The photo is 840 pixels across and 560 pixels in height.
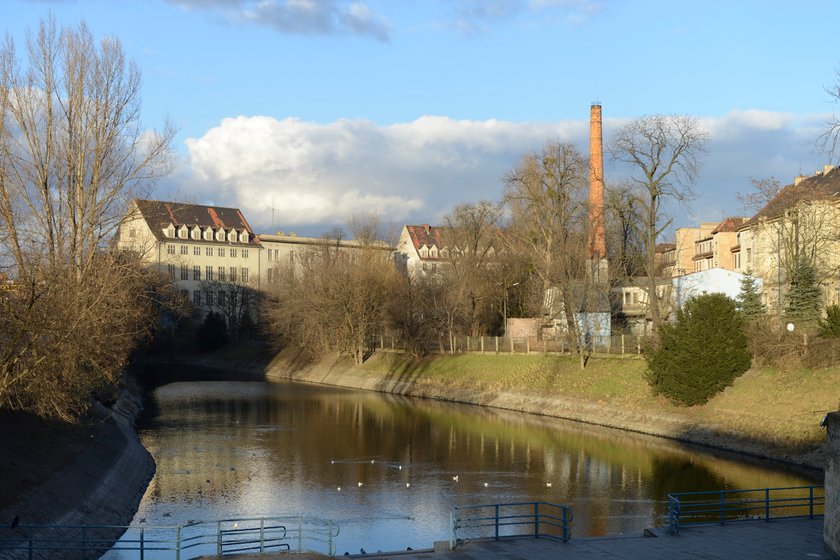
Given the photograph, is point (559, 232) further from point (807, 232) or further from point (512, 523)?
point (512, 523)

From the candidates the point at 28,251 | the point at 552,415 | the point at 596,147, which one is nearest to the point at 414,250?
the point at 596,147

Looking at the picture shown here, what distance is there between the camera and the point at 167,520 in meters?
30.5

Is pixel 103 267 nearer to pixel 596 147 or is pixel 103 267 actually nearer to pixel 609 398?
pixel 609 398

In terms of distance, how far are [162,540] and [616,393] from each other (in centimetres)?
3842

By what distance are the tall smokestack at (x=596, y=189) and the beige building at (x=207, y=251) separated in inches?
2443

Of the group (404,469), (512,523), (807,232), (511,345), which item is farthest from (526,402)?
(512,523)

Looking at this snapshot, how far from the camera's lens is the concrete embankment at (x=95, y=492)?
2528cm

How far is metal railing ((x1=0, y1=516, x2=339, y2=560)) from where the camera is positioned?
71.4 feet

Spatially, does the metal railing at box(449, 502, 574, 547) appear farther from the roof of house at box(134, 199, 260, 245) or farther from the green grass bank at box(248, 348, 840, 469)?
the roof of house at box(134, 199, 260, 245)

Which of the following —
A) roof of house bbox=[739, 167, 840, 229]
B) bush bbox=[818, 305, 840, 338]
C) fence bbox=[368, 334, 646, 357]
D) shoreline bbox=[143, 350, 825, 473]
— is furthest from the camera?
fence bbox=[368, 334, 646, 357]

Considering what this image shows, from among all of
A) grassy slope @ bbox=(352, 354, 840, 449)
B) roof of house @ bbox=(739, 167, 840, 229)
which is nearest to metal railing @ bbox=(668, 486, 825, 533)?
grassy slope @ bbox=(352, 354, 840, 449)

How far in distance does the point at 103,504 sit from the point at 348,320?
5594 centimetres

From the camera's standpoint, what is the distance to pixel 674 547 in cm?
2355

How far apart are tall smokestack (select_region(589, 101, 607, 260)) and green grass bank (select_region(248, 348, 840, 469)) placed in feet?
38.0
